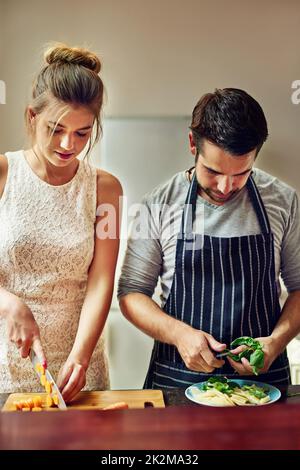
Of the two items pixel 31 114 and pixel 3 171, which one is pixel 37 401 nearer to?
pixel 3 171

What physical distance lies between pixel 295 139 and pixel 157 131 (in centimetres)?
36

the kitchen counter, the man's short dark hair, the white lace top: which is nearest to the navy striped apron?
the man's short dark hair

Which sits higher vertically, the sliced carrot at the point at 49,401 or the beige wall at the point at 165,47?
the beige wall at the point at 165,47

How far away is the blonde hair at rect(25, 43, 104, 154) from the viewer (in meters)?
1.37

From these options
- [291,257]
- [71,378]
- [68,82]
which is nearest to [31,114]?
[68,82]

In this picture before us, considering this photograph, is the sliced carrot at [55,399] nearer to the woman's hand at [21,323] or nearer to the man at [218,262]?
the woman's hand at [21,323]

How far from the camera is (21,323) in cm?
132

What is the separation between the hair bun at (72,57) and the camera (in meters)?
1.40

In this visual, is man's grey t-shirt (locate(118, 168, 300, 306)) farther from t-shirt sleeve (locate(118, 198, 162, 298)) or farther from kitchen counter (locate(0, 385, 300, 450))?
kitchen counter (locate(0, 385, 300, 450))

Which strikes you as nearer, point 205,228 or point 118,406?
point 118,406

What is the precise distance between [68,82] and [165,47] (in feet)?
0.96

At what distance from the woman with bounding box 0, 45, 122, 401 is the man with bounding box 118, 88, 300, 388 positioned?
0.43 feet

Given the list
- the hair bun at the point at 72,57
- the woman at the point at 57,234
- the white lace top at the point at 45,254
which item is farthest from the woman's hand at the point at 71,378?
the hair bun at the point at 72,57

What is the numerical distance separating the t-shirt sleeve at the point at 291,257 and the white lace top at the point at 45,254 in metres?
0.47
